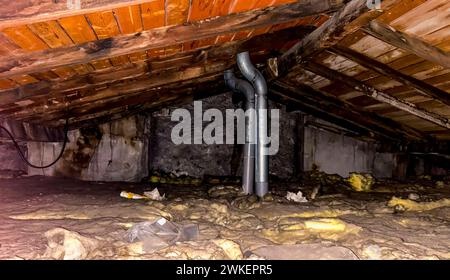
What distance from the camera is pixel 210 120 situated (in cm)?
720

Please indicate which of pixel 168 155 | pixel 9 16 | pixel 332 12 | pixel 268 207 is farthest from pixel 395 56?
pixel 168 155

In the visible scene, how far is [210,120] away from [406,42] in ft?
15.7

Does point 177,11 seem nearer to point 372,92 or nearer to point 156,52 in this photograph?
point 156,52

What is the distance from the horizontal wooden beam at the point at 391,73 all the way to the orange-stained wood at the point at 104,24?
2.47 meters

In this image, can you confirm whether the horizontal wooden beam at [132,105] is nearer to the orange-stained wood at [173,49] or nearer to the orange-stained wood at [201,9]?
the orange-stained wood at [173,49]

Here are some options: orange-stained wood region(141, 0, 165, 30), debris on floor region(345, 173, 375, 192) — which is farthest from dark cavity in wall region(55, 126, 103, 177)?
debris on floor region(345, 173, 375, 192)

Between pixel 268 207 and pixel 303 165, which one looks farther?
pixel 303 165

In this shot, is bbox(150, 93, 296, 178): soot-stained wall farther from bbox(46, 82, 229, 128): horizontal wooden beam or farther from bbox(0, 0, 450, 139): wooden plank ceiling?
bbox(0, 0, 450, 139): wooden plank ceiling

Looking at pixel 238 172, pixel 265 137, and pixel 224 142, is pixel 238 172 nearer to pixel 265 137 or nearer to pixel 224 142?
pixel 224 142

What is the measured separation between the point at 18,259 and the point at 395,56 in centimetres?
380

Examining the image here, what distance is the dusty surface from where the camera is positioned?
1974mm

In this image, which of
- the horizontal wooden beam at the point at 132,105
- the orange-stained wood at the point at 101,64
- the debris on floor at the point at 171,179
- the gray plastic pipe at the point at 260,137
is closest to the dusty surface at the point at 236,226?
the gray plastic pipe at the point at 260,137
